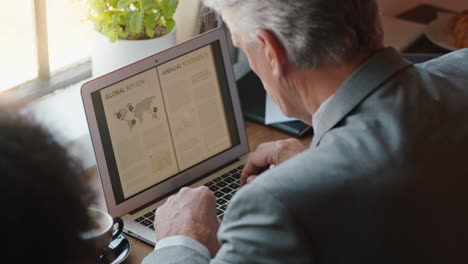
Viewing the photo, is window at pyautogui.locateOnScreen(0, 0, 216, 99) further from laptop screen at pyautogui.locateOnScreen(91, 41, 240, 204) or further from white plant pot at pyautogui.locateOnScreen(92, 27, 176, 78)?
laptop screen at pyautogui.locateOnScreen(91, 41, 240, 204)

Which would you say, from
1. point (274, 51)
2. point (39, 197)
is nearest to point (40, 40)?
point (274, 51)

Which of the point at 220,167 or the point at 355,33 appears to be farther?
the point at 220,167

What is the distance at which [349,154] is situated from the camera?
1146 millimetres

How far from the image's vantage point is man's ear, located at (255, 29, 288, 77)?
4.17ft

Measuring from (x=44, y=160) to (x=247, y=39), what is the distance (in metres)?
0.65

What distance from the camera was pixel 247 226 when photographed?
1134 mm

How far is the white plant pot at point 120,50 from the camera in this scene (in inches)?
69.2

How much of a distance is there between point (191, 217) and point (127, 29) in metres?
0.53

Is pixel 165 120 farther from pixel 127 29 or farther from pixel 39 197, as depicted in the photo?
pixel 39 197

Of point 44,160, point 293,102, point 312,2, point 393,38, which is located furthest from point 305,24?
point 393,38

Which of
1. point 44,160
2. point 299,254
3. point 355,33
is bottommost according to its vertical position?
point 299,254

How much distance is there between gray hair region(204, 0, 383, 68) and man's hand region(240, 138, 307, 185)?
16.2 inches

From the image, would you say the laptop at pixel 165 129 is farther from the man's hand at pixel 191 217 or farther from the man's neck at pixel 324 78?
the man's neck at pixel 324 78

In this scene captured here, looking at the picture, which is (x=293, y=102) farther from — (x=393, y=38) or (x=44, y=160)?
(x=393, y=38)
